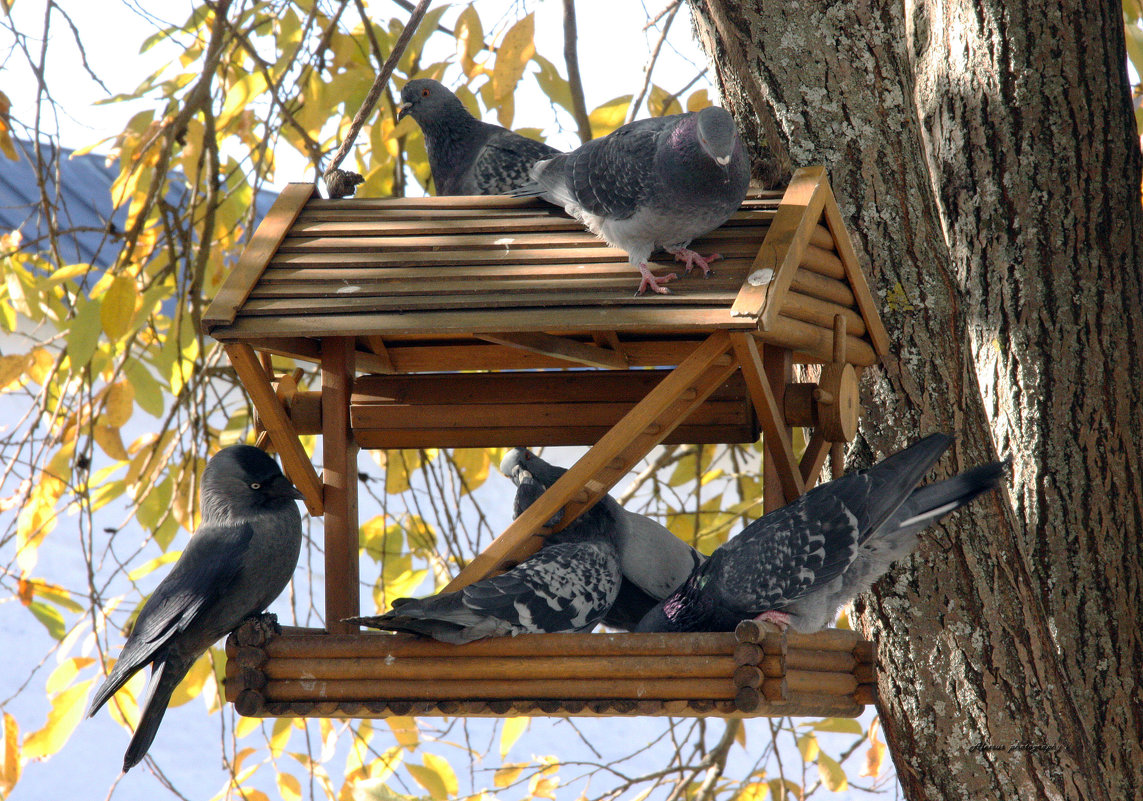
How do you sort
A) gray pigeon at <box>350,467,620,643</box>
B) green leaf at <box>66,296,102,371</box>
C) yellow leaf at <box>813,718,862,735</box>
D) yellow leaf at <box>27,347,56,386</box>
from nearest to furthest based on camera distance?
gray pigeon at <box>350,467,620,643</box> < green leaf at <box>66,296,102,371</box> < yellow leaf at <box>813,718,862,735</box> < yellow leaf at <box>27,347,56,386</box>

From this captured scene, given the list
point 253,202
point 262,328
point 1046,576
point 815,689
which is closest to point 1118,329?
point 1046,576

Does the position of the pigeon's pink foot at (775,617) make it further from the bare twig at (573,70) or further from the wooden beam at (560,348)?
the bare twig at (573,70)

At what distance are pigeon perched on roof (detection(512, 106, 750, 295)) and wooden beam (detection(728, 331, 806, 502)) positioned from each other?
0.15 meters

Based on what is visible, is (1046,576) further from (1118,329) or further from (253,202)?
(253,202)

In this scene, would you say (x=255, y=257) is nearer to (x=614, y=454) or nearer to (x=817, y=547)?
(x=614, y=454)

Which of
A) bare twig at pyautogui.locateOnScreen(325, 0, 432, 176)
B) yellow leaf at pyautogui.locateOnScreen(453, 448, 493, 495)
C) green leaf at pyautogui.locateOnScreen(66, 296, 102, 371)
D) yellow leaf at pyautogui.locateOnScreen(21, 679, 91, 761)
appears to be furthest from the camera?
yellow leaf at pyautogui.locateOnScreen(453, 448, 493, 495)

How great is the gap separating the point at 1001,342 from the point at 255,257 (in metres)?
1.70

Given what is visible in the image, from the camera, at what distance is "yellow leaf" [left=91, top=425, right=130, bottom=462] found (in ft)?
9.50

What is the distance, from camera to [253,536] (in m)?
1.83

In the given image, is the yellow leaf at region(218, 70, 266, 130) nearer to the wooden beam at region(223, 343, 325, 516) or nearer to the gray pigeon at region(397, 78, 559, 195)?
the gray pigeon at region(397, 78, 559, 195)

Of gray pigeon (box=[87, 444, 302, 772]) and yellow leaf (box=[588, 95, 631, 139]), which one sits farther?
yellow leaf (box=[588, 95, 631, 139])

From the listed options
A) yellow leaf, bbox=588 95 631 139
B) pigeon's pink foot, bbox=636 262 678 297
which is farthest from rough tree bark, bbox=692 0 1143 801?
pigeon's pink foot, bbox=636 262 678 297

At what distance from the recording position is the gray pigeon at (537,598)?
153cm

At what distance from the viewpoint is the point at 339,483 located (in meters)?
1.91
